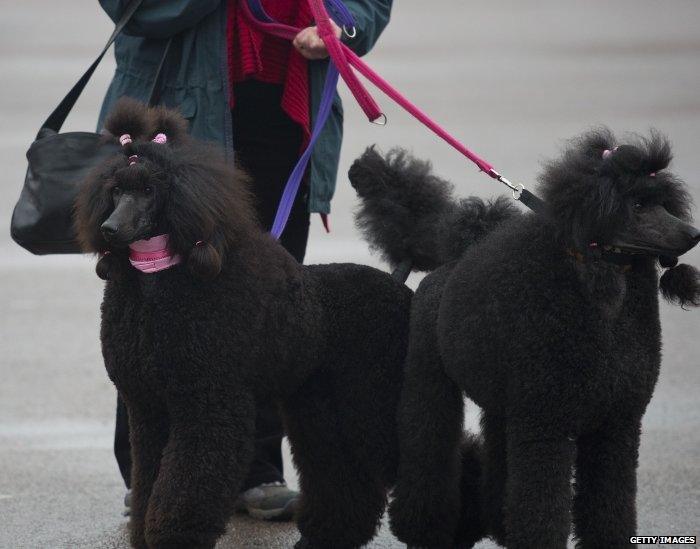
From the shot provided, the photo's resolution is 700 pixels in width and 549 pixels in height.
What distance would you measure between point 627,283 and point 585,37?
1213cm

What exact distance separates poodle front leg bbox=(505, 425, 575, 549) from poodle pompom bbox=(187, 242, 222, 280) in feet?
2.61

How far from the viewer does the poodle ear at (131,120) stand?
9.97 feet

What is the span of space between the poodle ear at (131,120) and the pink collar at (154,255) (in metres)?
0.28

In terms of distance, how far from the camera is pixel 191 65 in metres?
3.42

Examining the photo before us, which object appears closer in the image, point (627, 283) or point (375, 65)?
point (627, 283)

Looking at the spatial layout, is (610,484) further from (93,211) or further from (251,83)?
(251,83)

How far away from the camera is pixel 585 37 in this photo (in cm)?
1441

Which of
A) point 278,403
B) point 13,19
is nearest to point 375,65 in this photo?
point 13,19


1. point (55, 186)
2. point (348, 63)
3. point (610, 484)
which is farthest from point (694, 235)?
point (55, 186)

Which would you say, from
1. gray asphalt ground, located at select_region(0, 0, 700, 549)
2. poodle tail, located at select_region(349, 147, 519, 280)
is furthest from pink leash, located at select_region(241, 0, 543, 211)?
gray asphalt ground, located at select_region(0, 0, 700, 549)

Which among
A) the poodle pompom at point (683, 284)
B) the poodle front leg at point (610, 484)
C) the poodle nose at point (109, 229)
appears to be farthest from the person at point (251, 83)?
the poodle pompom at point (683, 284)

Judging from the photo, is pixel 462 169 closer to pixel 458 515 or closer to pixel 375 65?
pixel 375 65

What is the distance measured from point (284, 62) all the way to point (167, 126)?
59 cm

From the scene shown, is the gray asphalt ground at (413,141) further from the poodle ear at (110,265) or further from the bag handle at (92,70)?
the bag handle at (92,70)
